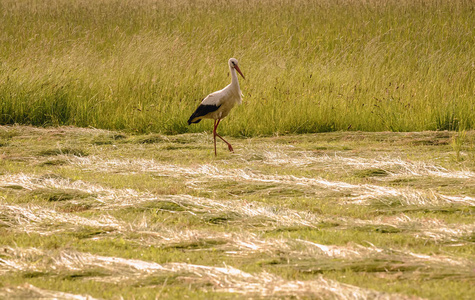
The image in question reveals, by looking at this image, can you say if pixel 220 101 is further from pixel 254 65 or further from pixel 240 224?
pixel 240 224

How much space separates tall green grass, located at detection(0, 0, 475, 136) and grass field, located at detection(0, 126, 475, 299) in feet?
6.52

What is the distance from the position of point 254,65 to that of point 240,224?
309 inches

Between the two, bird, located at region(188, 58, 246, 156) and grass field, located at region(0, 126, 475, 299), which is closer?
grass field, located at region(0, 126, 475, 299)

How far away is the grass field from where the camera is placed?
3039mm

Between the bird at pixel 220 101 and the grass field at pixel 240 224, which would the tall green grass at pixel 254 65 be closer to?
the bird at pixel 220 101

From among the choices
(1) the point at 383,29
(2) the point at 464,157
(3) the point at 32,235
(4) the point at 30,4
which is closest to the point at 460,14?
(1) the point at 383,29

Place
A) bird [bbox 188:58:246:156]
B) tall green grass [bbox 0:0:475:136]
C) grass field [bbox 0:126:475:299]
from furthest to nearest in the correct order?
tall green grass [bbox 0:0:475:136], bird [bbox 188:58:246:156], grass field [bbox 0:126:475:299]

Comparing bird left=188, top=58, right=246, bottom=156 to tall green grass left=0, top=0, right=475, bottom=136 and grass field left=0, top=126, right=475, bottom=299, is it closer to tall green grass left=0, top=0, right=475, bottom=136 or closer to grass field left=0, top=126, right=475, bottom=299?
grass field left=0, top=126, right=475, bottom=299

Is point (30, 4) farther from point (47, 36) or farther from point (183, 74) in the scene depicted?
point (183, 74)

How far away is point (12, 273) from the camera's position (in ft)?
10.7

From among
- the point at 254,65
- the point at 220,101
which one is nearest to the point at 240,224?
the point at 220,101

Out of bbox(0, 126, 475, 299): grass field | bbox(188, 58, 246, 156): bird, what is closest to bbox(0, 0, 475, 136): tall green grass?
bbox(188, 58, 246, 156): bird

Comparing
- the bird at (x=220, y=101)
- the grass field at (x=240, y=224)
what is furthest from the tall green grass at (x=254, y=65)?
the grass field at (x=240, y=224)

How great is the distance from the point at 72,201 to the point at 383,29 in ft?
35.1
